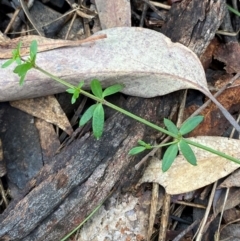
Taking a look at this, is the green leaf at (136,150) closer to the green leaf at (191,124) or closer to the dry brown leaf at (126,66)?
the green leaf at (191,124)

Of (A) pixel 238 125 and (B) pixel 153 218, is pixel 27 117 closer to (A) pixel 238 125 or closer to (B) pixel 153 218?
(B) pixel 153 218

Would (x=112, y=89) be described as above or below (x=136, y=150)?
above

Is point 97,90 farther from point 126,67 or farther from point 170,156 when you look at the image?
point 170,156

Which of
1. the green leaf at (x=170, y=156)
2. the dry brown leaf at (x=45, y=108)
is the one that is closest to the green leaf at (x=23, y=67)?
the dry brown leaf at (x=45, y=108)

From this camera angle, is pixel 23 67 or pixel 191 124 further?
pixel 191 124

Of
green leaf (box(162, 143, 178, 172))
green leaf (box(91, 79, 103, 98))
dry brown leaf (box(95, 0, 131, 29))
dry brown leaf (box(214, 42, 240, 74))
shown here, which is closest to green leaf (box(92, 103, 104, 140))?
green leaf (box(91, 79, 103, 98))

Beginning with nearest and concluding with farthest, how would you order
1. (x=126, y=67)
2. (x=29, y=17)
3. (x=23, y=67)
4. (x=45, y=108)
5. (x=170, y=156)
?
(x=23, y=67) → (x=170, y=156) → (x=126, y=67) → (x=45, y=108) → (x=29, y=17)

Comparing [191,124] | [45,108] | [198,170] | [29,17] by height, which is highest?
[29,17]

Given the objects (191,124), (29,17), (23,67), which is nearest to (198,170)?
(191,124)
